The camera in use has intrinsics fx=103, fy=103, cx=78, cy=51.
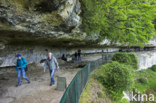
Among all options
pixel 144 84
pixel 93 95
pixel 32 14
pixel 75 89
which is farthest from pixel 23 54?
pixel 144 84

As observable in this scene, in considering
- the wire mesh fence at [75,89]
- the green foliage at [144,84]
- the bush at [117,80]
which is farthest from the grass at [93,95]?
the green foliage at [144,84]

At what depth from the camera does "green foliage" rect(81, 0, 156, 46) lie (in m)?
7.53

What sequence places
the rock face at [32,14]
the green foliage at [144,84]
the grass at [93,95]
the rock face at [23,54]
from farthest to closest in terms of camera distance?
the green foliage at [144,84]
the rock face at [23,54]
the grass at [93,95]
the rock face at [32,14]

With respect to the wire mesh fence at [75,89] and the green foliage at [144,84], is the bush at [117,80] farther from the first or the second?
the green foliage at [144,84]

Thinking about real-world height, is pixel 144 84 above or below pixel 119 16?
below

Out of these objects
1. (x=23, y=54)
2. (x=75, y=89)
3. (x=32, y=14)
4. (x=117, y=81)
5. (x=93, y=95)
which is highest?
(x=32, y=14)

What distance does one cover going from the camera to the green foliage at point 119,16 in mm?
7531

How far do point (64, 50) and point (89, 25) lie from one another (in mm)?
6679

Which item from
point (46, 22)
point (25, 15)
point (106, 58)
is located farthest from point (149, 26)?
point (25, 15)

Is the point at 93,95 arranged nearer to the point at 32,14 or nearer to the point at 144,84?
the point at 32,14

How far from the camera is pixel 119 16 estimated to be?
28.5ft

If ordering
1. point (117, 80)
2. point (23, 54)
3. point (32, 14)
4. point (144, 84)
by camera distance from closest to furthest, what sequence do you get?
point (32, 14) < point (117, 80) < point (23, 54) < point (144, 84)

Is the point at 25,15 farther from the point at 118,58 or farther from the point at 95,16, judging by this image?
the point at 118,58

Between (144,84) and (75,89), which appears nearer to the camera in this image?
(75,89)
